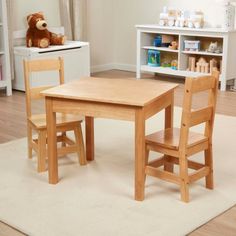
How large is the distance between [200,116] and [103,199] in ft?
2.68

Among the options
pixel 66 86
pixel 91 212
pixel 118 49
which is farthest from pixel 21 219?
pixel 118 49

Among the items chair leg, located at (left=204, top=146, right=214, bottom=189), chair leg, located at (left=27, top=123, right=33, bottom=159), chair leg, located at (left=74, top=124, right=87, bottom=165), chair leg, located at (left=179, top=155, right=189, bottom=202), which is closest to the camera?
chair leg, located at (left=179, top=155, right=189, bottom=202)

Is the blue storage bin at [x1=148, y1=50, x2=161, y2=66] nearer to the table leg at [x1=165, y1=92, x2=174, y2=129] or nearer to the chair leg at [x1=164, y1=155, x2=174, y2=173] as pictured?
the table leg at [x1=165, y1=92, x2=174, y2=129]

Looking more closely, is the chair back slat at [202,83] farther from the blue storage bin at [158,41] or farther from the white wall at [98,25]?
the white wall at [98,25]

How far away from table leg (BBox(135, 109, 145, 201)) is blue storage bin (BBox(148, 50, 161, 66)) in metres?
4.32

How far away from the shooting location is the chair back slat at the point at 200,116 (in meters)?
3.06

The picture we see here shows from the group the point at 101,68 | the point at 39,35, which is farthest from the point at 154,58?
the point at 39,35

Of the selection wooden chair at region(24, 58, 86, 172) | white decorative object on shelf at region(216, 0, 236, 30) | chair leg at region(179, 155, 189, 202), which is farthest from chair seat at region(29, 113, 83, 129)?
white decorative object on shelf at region(216, 0, 236, 30)

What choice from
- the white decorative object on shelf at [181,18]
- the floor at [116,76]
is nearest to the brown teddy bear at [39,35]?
the floor at [116,76]

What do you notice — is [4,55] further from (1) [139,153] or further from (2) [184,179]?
(2) [184,179]

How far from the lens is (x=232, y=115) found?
5289 millimetres

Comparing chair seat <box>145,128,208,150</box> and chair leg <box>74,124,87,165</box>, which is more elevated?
chair seat <box>145,128,208,150</box>

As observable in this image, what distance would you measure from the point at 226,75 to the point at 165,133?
3.33 metres

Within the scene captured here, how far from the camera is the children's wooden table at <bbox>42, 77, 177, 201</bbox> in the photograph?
3.07 meters
